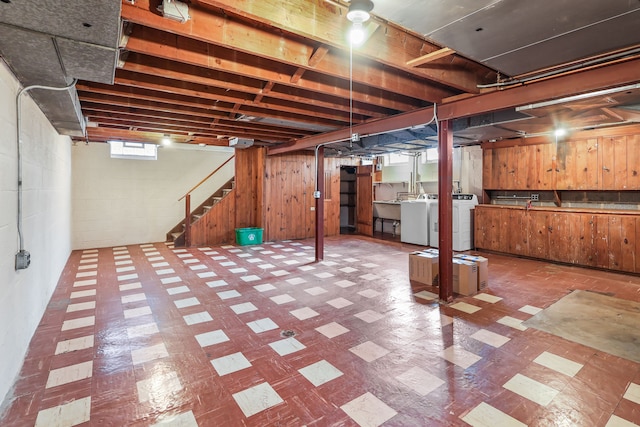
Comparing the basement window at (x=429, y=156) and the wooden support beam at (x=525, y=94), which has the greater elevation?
the basement window at (x=429, y=156)

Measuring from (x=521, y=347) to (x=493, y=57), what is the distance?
2338mm

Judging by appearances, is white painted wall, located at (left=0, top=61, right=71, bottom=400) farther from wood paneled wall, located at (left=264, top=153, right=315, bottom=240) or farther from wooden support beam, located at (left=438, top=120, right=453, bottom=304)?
wood paneled wall, located at (left=264, top=153, right=315, bottom=240)

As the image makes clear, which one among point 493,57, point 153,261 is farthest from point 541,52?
point 153,261

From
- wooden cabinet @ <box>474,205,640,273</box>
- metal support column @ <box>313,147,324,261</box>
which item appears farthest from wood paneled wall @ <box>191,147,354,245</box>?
wooden cabinet @ <box>474,205,640,273</box>

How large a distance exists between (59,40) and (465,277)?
4.30m

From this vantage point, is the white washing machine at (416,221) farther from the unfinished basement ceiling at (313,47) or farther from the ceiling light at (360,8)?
the ceiling light at (360,8)

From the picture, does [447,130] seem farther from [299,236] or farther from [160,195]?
[160,195]

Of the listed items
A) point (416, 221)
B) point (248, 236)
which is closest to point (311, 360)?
point (248, 236)

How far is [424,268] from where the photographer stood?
14.4ft

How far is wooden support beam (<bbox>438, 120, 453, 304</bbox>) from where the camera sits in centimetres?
366

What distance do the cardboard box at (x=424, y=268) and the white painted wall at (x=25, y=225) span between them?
13.8 ft

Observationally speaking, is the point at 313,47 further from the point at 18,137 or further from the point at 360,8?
the point at 18,137

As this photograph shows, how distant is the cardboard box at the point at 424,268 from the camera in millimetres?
4309

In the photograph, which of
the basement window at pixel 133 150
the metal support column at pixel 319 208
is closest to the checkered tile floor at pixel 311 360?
the metal support column at pixel 319 208
